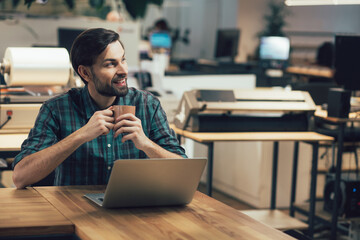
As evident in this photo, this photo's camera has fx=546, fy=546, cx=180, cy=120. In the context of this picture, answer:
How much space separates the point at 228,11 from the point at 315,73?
2887 millimetres

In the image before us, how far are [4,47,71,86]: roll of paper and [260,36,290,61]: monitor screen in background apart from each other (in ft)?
18.8

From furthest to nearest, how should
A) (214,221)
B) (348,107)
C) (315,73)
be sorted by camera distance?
1. (315,73)
2. (348,107)
3. (214,221)

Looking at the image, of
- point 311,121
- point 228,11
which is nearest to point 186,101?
point 311,121

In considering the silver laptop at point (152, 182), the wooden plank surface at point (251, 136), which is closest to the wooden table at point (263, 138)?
the wooden plank surface at point (251, 136)

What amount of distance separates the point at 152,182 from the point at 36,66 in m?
1.18

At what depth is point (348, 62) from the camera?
3.68 meters

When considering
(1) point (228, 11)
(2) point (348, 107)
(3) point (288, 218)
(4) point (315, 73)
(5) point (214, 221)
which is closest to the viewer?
(5) point (214, 221)

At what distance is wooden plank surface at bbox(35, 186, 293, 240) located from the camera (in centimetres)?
134

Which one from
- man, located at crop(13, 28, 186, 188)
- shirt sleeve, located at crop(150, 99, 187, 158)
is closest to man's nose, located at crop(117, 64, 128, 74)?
man, located at crop(13, 28, 186, 188)

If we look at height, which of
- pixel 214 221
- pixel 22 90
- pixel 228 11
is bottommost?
pixel 214 221

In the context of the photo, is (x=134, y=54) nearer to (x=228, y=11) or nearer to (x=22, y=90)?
(x=22, y=90)

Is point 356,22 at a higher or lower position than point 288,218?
higher

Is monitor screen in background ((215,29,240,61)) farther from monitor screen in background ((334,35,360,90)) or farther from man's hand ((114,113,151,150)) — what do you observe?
man's hand ((114,113,151,150))

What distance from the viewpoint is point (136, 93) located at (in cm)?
211
